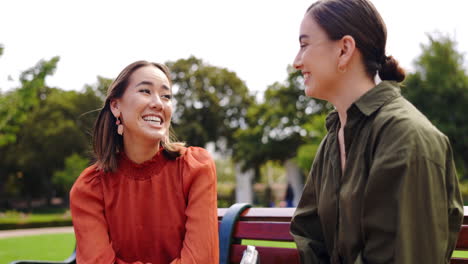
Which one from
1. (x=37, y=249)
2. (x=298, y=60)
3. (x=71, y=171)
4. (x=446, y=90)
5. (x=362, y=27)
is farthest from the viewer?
(x=71, y=171)

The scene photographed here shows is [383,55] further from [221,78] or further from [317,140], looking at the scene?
[221,78]

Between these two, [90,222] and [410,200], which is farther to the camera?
[90,222]

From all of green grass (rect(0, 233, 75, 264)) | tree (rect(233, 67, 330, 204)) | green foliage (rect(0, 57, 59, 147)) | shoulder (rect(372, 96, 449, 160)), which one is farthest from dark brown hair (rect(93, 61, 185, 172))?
tree (rect(233, 67, 330, 204))

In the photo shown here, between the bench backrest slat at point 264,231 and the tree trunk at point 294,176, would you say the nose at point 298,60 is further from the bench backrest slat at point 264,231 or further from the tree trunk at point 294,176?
the tree trunk at point 294,176

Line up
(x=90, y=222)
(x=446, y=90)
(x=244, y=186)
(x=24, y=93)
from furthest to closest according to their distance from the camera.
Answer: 1. (x=244, y=186)
2. (x=446, y=90)
3. (x=24, y=93)
4. (x=90, y=222)

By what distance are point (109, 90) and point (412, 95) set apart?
2694cm

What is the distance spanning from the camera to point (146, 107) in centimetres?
270

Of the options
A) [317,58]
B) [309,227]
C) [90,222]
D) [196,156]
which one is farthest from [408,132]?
[90,222]

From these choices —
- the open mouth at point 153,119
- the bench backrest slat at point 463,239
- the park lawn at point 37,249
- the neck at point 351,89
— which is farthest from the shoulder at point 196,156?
the park lawn at point 37,249

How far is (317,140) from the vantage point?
25.5 metres

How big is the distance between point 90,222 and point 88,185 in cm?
22

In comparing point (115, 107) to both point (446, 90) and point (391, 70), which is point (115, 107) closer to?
point (391, 70)

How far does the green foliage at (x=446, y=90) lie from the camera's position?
1051 inches

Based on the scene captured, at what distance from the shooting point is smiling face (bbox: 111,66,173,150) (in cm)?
269
